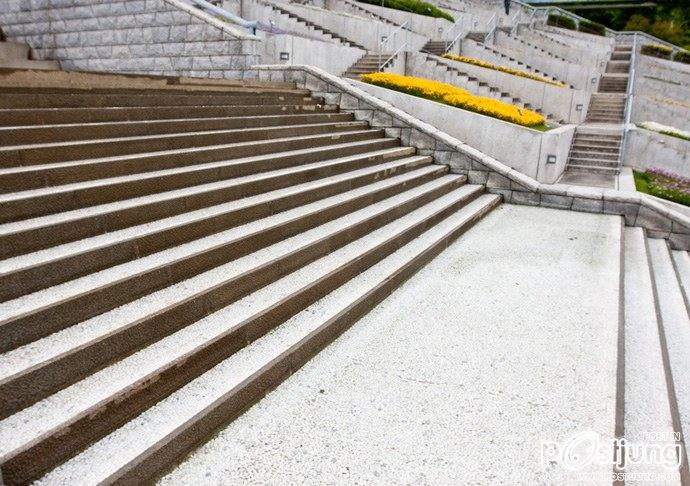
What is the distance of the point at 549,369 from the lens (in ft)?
12.5

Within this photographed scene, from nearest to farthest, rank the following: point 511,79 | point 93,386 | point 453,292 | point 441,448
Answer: point 93,386 < point 441,448 < point 453,292 < point 511,79

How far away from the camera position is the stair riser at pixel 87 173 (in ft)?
12.1

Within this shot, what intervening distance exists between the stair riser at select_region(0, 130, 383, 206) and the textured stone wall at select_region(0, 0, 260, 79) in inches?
201

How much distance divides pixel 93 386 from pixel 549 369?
3.31m

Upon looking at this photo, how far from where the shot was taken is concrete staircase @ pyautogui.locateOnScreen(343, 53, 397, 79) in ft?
51.2

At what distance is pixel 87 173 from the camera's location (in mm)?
4387

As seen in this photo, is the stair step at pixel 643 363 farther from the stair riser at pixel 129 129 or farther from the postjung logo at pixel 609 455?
the stair riser at pixel 129 129

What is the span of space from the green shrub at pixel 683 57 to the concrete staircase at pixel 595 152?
20.3 m

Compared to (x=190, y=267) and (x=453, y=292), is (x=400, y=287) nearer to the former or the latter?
(x=453, y=292)

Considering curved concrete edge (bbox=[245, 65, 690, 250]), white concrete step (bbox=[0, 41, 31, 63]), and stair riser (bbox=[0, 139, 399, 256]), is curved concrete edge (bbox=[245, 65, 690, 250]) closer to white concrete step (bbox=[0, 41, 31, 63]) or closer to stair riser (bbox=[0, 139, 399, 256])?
stair riser (bbox=[0, 139, 399, 256])

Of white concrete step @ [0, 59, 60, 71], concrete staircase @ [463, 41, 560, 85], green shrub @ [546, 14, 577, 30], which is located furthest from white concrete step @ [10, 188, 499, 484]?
green shrub @ [546, 14, 577, 30]

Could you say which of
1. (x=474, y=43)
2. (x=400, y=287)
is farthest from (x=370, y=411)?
(x=474, y=43)

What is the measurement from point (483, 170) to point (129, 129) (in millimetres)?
6506

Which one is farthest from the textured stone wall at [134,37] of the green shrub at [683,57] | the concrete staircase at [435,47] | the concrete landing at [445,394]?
the green shrub at [683,57]
